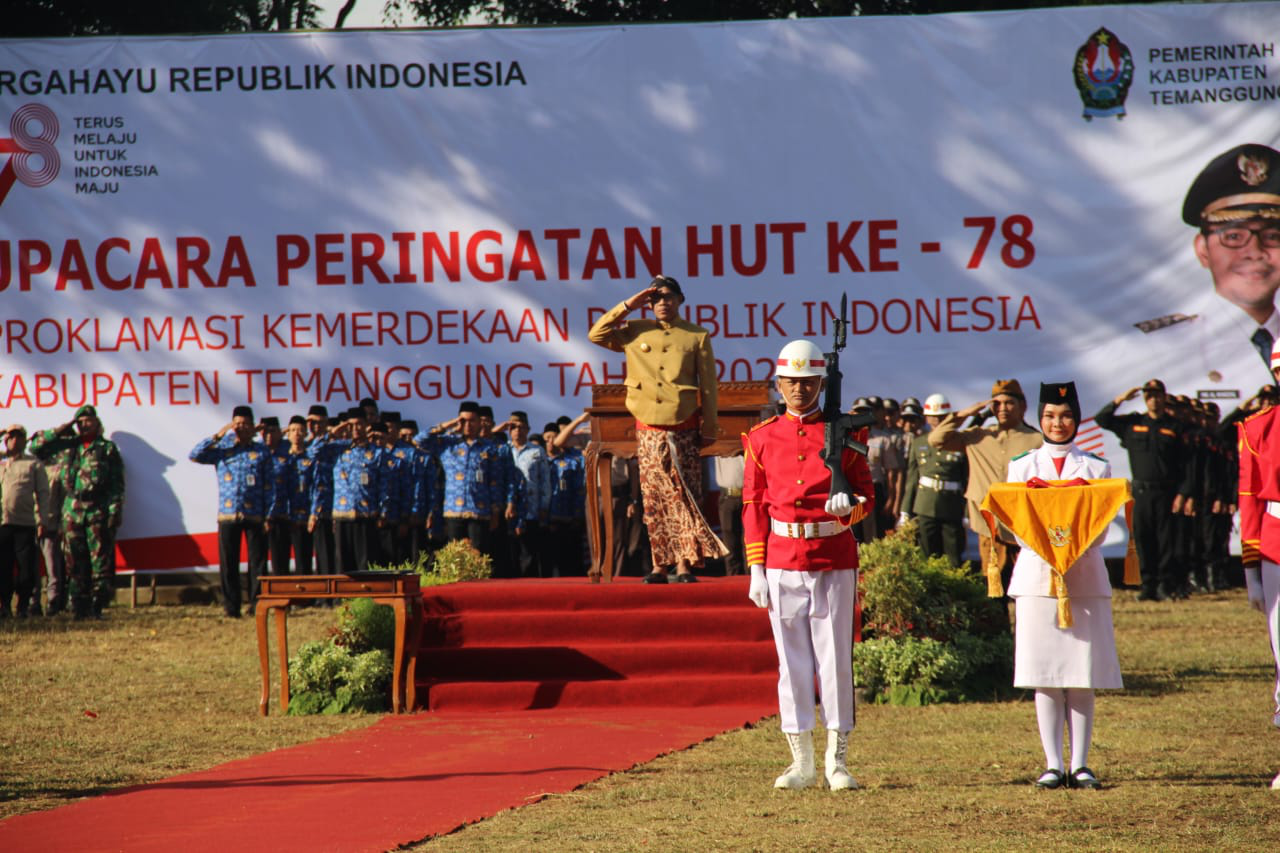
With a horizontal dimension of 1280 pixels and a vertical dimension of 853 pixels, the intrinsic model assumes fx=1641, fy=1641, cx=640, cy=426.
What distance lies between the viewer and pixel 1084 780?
647cm

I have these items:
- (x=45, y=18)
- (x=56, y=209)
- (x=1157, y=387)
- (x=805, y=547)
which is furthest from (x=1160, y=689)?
(x=45, y=18)

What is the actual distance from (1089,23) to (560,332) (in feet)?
18.6

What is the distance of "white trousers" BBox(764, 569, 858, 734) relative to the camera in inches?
263

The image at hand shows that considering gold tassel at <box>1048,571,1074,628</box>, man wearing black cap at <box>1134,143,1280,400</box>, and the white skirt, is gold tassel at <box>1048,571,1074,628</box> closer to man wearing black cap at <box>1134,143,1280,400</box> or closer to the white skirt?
the white skirt

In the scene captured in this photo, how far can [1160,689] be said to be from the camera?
31.6 feet

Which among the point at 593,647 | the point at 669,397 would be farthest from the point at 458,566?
the point at 669,397

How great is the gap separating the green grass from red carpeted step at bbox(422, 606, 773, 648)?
108 centimetres

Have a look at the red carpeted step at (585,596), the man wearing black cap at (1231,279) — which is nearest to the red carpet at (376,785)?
the red carpeted step at (585,596)

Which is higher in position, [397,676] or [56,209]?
[56,209]

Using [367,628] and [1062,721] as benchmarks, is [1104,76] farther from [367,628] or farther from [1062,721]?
[1062,721]

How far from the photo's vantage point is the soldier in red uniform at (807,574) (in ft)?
22.0

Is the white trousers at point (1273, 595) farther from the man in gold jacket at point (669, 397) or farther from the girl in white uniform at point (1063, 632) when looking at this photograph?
the man in gold jacket at point (669, 397)

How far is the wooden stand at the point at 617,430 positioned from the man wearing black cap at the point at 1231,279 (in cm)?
607

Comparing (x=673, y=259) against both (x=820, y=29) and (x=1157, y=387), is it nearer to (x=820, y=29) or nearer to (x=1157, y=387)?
(x=820, y=29)
